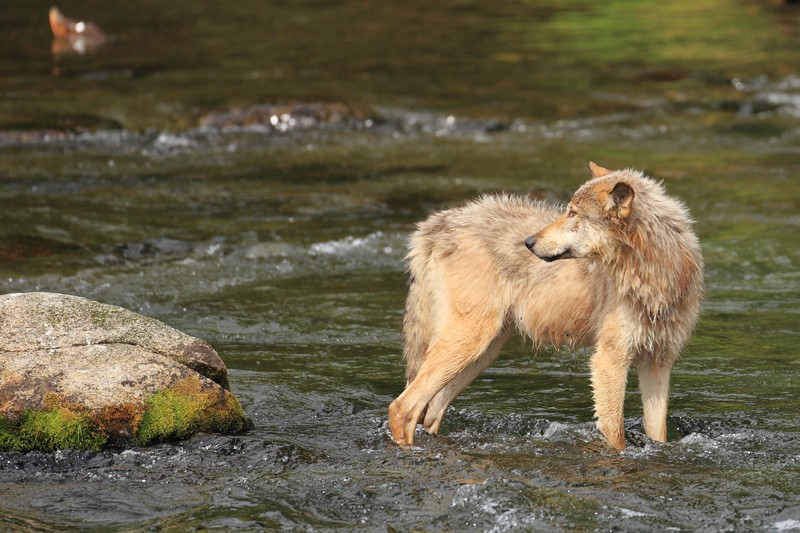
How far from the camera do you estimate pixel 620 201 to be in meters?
7.04

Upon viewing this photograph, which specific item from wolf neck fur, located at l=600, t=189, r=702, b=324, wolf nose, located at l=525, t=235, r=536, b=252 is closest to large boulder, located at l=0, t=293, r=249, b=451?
wolf nose, located at l=525, t=235, r=536, b=252

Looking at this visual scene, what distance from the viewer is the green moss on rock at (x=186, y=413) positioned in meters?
7.10

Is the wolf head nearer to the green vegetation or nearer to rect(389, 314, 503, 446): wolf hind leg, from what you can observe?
rect(389, 314, 503, 446): wolf hind leg

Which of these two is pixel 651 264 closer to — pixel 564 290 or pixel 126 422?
pixel 564 290

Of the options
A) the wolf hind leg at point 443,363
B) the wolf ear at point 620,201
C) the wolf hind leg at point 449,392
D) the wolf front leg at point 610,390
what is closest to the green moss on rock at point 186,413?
the wolf hind leg at point 443,363

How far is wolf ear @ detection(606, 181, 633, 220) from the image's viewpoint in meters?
6.97

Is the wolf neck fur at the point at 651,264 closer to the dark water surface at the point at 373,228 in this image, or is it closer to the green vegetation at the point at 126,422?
the dark water surface at the point at 373,228

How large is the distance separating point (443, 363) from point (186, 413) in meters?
1.74

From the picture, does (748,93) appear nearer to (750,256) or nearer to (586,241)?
(750,256)

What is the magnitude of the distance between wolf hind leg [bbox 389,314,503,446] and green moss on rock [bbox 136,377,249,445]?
1.11 m

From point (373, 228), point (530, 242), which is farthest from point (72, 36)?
point (530, 242)

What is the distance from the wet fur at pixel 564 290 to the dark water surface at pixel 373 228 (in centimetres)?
40

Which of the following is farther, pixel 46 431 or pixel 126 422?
pixel 126 422

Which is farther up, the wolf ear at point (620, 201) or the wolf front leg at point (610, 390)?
the wolf ear at point (620, 201)
